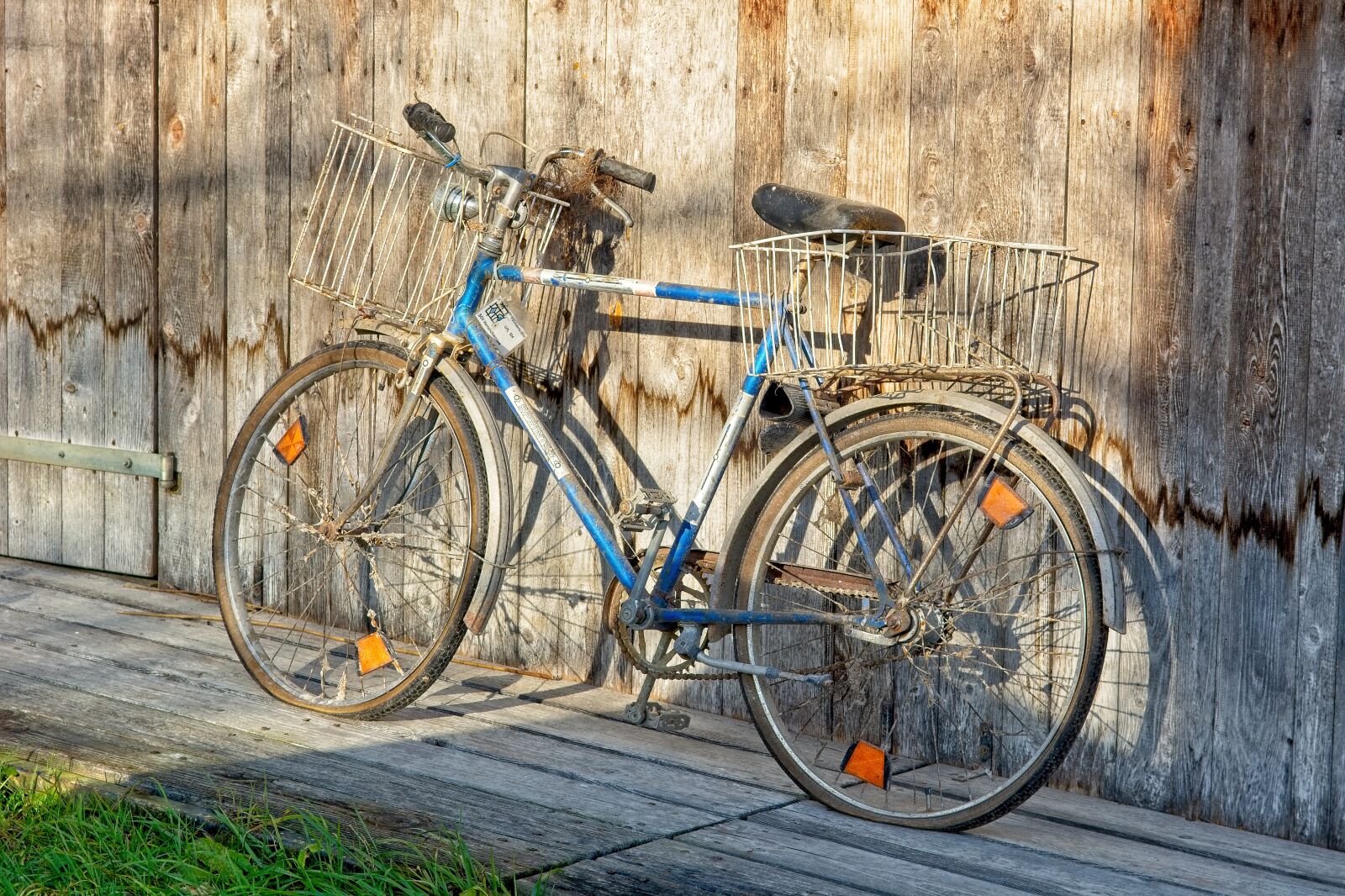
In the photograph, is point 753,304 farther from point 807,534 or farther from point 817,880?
point 817,880

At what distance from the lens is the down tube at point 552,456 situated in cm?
287

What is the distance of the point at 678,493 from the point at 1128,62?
1.28 m

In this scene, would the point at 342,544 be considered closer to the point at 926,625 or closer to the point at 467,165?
the point at 467,165

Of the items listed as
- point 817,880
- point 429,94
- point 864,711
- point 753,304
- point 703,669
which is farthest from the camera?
point 429,94

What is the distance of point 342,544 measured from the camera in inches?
133

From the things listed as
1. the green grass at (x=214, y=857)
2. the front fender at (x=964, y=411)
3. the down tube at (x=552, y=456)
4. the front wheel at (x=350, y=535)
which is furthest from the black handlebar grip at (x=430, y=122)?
the green grass at (x=214, y=857)

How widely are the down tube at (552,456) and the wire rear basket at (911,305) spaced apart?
1.48 feet

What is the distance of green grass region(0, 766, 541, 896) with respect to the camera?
7.09ft

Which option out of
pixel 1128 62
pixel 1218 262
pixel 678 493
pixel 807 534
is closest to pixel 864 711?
pixel 807 534

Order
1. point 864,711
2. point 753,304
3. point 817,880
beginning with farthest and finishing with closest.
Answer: point 864,711, point 753,304, point 817,880

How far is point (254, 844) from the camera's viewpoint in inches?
90.7

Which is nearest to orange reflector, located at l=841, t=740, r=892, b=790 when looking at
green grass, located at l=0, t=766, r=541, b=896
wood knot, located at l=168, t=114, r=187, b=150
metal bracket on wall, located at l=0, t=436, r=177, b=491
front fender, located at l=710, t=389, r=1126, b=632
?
front fender, located at l=710, t=389, r=1126, b=632

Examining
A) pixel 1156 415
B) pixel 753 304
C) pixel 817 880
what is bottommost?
pixel 817 880

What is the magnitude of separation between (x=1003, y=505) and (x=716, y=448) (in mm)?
640
